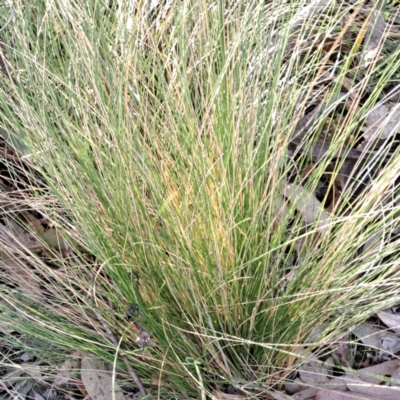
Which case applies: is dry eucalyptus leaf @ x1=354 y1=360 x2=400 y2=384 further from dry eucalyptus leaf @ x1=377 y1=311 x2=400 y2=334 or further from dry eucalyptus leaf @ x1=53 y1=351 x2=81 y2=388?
dry eucalyptus leaf @ x1=53 y1=351 x2=81 y2=388

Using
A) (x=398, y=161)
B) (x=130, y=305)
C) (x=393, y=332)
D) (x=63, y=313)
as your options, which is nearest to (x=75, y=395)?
(x=63, y=313)

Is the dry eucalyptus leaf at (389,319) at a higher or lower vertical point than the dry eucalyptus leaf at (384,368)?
higher

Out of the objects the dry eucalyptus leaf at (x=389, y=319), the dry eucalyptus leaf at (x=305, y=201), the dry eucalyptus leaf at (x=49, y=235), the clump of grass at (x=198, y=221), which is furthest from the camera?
the dry eucalyptus leaf at (x=49, y=235)

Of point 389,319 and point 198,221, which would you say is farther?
point 389,319

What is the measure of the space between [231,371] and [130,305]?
222mm

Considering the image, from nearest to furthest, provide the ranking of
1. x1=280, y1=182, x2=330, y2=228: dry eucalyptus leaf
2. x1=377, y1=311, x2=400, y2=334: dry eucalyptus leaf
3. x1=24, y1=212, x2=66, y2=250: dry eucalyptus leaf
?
x1=280, y1=182, x2=330, y2=228: dry eucalyptus leaf, x1=377, y1=311, x2=400, y2=334: dry eucalyptus leaf, x1=24, y1=212, x2=66, y2=250: dry eucalyptus leaf

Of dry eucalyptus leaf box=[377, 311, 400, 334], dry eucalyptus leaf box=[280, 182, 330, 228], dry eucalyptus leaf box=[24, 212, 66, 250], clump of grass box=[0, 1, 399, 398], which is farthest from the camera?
dry eucalyptus leaf box=[24, 212, 66, 250]

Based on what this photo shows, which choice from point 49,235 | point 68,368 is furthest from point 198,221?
point 49,235

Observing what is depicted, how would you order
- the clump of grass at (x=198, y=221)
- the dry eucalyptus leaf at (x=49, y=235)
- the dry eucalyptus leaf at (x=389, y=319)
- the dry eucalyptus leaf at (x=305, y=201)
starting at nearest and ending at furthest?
1. the clump of grass at (x=198, y=221)
2. the dry eucalyptus leaf at (x=305, y=201)
3. the dry eucalyptus leaf at (x=389, y=319)
4. the dry eucalyptus leaf at (x=49, y=235)

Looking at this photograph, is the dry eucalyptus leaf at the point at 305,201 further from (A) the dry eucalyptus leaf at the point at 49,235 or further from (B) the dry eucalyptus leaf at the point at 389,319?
(A) the dry eucalyptus leaf at the point at 49,235

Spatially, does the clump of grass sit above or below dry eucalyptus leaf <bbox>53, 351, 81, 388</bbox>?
above

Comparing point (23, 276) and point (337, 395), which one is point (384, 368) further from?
point (23, 276)

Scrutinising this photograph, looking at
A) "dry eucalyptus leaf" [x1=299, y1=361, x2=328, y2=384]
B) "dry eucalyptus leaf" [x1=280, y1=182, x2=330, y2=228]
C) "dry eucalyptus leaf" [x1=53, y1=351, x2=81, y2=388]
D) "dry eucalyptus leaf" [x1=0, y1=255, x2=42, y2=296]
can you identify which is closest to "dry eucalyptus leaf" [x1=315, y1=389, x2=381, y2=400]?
"dry eucalyptus leaf" [x1=299, y1=361, x2=328, y2=384]

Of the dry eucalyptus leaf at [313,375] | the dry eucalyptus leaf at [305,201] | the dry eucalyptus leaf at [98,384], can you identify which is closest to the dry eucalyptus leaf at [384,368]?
the dry eucalyptus leaf at [313,375]
